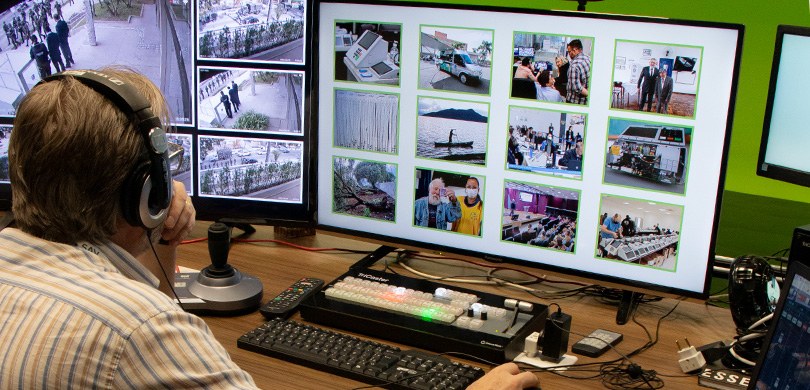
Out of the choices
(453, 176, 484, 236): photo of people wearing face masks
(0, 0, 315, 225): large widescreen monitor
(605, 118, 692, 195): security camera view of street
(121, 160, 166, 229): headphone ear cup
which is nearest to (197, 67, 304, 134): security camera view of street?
(0, 0, 315, 225): large widescreen monitor

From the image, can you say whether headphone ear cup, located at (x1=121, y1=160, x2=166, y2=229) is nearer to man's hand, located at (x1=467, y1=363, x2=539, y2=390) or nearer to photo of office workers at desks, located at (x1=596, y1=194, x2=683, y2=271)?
man's hand, located at (x1=467, y1=363, x2=539, y2=390)

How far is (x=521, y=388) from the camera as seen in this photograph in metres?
1.30

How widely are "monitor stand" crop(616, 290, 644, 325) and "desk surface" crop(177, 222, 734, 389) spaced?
0.01 metres

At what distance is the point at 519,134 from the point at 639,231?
278mm

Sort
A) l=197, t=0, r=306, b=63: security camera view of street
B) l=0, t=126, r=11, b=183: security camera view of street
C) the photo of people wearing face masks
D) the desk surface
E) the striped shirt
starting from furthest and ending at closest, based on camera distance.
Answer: l=0, t=126, r=11, b=183: security camera view of street, l=197, t=0, r=306, b=63: security camera view of street, the photo of people wearing face masks, the desk surface, the striped shirt

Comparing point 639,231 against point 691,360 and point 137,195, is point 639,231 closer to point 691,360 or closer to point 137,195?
point 691,360

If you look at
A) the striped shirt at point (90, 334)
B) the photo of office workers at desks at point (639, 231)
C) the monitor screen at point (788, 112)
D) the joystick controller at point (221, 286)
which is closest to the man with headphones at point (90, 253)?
the striped shirt at point (90, 334)

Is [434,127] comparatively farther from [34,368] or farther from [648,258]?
[34,368]

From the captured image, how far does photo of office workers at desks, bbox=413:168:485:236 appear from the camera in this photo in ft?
5.71

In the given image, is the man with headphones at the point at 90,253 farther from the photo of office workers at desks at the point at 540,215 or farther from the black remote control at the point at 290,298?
the photo of office workers at desks at the point at 540,215

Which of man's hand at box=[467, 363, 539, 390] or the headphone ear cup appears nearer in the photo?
the headphone ear cup

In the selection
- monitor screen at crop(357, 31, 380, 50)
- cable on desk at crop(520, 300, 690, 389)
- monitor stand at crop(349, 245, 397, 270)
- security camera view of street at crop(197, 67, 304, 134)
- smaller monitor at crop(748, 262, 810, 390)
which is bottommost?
cable on desk at crop(520, 300, 690, 389)

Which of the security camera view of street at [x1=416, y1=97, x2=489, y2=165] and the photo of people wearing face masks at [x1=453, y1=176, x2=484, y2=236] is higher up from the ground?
the security camera view of street at [x1=416, y1=97, x2=489, y2=165]

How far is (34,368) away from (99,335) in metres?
0.08
